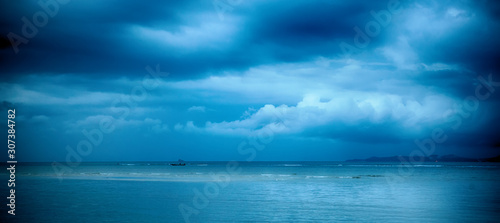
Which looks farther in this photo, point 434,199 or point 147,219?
point 434,199

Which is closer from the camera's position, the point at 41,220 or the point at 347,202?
the point at 41,220

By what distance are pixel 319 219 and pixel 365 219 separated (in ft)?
9.43

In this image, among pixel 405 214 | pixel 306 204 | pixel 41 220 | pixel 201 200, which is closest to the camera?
pixel 41 220

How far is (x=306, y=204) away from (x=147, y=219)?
509 inches

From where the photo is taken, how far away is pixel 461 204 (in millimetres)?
31891

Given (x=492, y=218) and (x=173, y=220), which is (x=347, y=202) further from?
(x=173, y=220)

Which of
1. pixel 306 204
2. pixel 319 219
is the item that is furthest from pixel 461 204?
pixel 319 219

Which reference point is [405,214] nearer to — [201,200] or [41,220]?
[201,200]

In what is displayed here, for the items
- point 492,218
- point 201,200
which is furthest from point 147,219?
point 492,218

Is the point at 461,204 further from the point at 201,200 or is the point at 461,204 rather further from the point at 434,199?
the point at 201,200

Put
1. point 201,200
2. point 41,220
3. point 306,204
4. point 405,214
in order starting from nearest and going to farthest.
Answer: point 41,220, point 405,214, point 306,204, point 201,200

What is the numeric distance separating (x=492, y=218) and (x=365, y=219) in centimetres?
830

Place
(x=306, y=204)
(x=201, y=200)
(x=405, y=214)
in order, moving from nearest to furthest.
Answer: (x=405, y=214)
(x=306, y=204)
(x=201, y=200)

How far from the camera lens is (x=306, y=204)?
102ft
